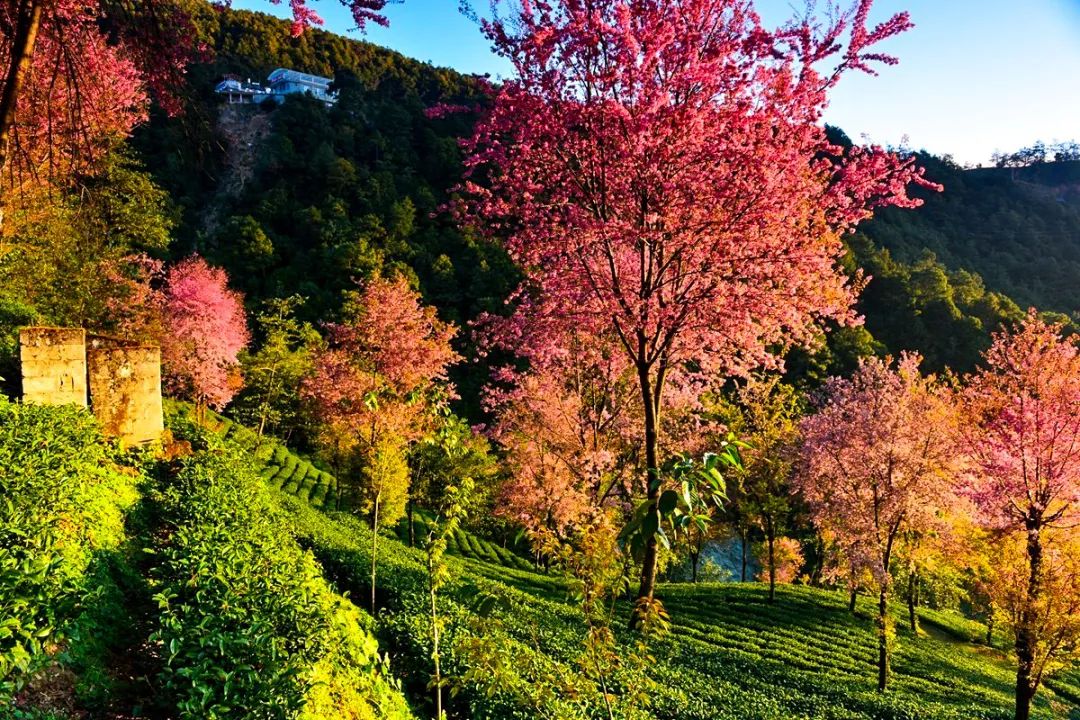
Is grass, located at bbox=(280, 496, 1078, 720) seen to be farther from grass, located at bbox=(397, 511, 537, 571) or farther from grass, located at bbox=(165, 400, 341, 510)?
grass, located at bbox=(397, 511, 537, 571)

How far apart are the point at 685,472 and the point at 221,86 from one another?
11559 centimetres

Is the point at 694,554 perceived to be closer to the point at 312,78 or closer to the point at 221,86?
the point at 221,86

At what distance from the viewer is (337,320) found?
173 feet

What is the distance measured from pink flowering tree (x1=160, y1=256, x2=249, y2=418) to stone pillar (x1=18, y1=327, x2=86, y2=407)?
1570 cm

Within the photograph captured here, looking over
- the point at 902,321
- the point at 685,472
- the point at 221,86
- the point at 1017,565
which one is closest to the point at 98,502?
the point at 685,472

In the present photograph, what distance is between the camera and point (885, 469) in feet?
53.5

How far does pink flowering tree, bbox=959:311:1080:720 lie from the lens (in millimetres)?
11492

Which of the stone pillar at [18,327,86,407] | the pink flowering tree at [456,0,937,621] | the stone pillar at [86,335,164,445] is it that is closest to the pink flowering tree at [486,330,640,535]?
the pink flowering tree at [456,0,937,621]

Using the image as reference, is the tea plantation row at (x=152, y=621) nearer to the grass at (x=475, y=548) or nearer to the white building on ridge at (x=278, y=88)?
the grass at (x=475, y=548)

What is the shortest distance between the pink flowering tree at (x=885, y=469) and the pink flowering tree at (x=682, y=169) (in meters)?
10.1

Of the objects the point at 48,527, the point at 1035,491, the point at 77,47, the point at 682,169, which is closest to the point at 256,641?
the point at 48,527

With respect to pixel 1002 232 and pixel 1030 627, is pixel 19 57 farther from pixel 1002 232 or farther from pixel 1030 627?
pixel 1002 232

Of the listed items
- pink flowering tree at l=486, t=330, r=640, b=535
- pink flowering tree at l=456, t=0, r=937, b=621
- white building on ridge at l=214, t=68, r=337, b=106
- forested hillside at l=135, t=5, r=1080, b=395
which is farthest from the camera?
white building on ridge at l=214, t=68, r=337, b=106

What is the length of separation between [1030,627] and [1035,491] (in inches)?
116
